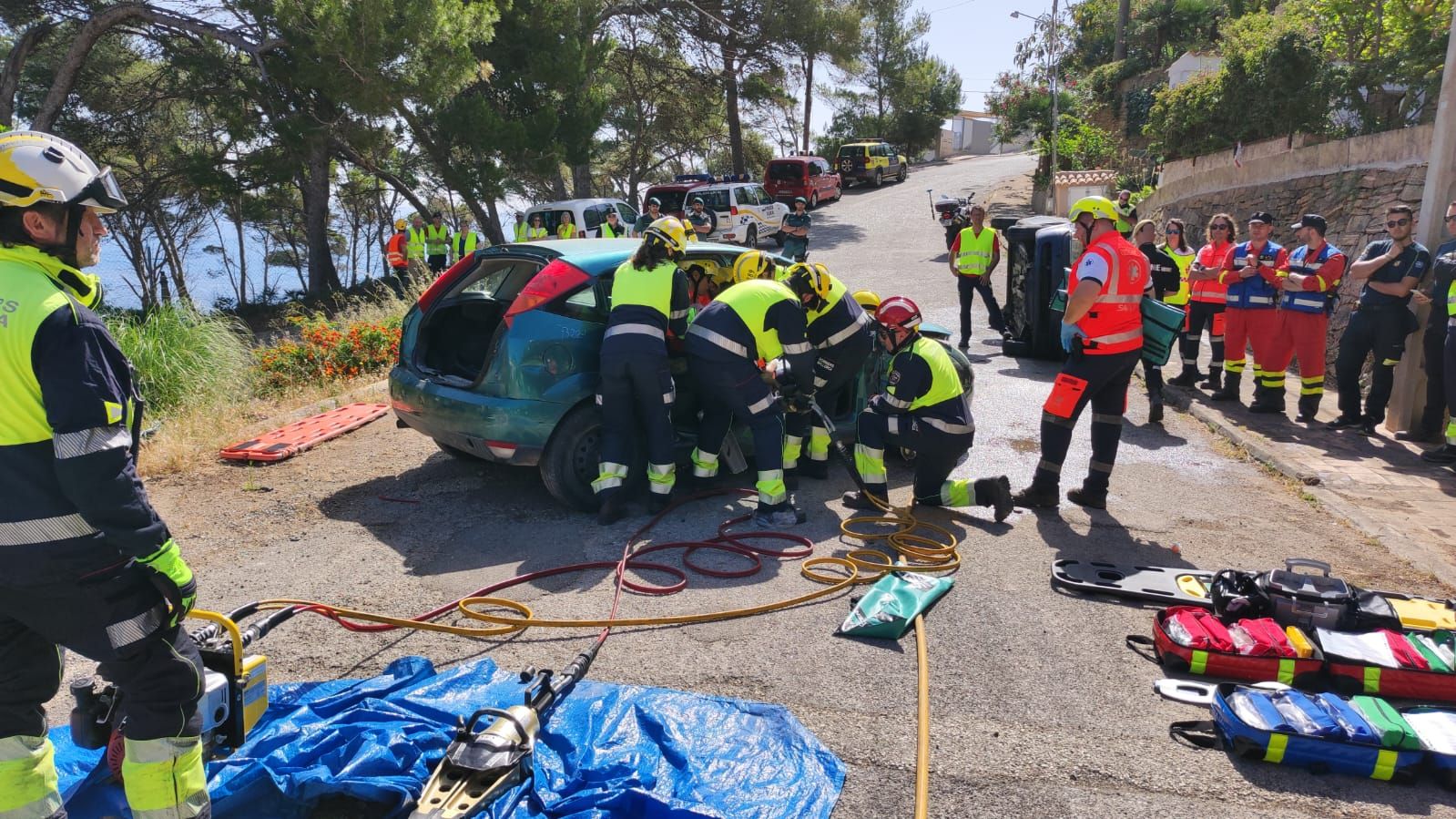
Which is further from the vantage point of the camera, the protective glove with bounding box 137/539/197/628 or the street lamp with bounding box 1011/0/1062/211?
the street lamp with bounding box 1011/0/1062/211

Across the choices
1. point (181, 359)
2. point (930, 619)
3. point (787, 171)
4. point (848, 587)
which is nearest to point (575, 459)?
point (848, 587)

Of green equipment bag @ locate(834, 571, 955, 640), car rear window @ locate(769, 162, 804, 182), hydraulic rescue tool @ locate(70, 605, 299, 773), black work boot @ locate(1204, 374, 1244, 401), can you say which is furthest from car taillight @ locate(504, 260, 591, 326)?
car rear window @ locate(769, 162, 804, 182)

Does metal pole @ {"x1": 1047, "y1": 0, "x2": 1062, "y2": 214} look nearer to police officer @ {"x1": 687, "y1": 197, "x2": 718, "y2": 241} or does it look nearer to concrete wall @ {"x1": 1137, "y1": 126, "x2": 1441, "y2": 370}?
concrete wall @ {"x1": 1137, "y1": 126, "x2": 1441, "y2": 370}

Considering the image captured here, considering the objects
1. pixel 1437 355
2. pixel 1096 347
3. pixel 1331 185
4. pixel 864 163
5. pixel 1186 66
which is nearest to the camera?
pixel 1096 347

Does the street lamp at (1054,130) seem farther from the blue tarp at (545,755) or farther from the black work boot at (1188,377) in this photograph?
the blue tarp at (545,755)

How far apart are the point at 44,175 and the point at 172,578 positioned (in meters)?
1.10

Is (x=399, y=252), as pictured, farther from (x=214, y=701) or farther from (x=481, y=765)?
(x=481, y=765)

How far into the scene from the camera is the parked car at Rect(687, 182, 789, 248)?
68.8 ft

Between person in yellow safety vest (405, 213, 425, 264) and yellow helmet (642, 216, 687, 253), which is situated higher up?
yellow helmet (642, 216, 687, 253)

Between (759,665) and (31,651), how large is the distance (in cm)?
253

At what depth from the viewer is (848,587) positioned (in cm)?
471

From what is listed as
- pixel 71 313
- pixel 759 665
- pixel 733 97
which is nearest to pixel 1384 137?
pixel 759 665

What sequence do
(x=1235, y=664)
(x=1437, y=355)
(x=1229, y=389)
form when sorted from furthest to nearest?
(x=1229, y=389) → (x=1437, y=355) → (x=1235, y=664)

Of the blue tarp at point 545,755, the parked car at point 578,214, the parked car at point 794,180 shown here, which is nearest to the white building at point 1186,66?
the parked car at point 794,180
